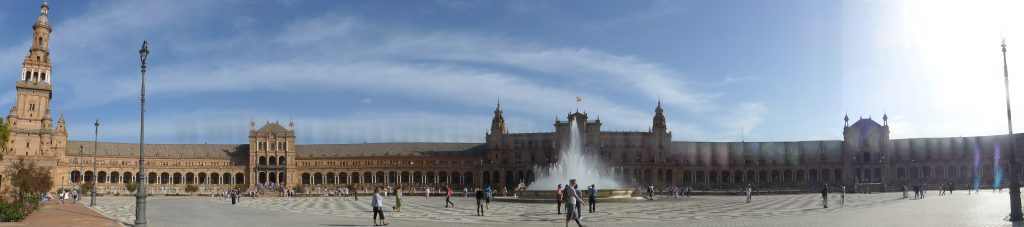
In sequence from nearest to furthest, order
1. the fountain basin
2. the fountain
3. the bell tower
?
the fountain basin, the fountain, the bell tower

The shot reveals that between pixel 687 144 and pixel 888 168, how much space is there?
34102mm

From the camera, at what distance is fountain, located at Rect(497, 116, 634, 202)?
2196 inches

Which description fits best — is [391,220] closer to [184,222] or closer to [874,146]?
[184,222]

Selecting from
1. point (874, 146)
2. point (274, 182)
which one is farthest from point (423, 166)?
point (874, 146)

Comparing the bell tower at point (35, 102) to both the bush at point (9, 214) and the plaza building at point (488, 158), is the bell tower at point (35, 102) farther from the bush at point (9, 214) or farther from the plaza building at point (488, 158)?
the bush at point (9, 214)

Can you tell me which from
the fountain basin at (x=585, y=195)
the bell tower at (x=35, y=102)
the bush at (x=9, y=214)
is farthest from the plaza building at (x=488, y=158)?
the bush at (x=9, y=214)

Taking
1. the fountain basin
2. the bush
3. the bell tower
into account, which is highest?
the bell tower

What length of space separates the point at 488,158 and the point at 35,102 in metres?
77.4

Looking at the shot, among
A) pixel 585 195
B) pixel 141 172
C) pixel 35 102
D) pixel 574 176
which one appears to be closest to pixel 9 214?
pixel 141 172

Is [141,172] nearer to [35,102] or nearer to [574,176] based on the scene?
[574,176]

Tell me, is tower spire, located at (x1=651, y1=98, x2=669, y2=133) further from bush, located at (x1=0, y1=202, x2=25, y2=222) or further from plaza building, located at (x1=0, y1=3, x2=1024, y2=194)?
bush, located at (x1=0, y1=202, x2=25, y2=222)

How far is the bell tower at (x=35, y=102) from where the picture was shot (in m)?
122

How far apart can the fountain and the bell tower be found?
82.4 m

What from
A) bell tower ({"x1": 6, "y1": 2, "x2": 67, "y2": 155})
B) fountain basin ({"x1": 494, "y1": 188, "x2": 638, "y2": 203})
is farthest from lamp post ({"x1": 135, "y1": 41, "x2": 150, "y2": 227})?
bell tower ({"x1": 6, "y1": 2, "x2": 67, "y2": 155})
